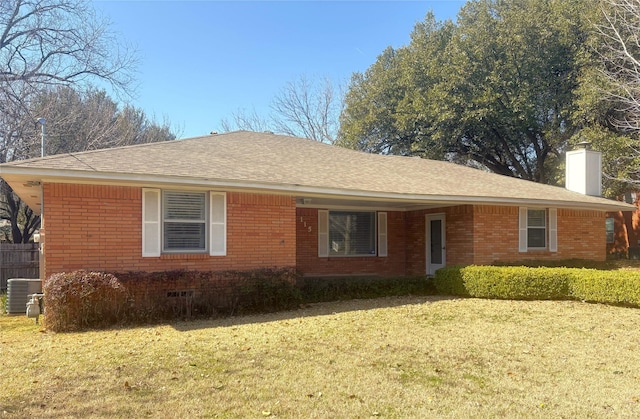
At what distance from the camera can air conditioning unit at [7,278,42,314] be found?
10.3m

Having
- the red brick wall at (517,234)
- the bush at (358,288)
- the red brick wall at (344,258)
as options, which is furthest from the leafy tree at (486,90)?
the bush at (358,288)

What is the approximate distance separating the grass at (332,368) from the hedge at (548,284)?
55.0 inches

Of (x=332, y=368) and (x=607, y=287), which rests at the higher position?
(x=607, y=287)

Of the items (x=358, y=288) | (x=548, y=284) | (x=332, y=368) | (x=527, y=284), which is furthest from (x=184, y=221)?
(x=548, y=284)

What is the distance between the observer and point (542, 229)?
48.4 feet

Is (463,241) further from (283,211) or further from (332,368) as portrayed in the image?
(332,368)

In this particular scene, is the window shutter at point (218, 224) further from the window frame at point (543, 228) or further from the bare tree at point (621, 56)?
the bare tree at point (621, 56)

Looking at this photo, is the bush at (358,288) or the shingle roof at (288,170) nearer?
the shingle roof at (288,170)

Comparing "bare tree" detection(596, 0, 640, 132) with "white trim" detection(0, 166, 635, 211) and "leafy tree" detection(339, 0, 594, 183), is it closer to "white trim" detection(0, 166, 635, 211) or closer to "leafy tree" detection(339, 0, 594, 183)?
"leafy tree" detection(339, 0, 594, 183)

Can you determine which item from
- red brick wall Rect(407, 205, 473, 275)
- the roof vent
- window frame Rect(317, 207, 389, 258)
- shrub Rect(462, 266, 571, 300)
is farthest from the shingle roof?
shrub Rect(462, 266, 571, 300)

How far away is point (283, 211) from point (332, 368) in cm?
592

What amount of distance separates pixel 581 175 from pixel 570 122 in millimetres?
6722

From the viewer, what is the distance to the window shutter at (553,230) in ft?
48.4

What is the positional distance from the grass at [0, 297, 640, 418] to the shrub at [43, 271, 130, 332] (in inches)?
15.7
